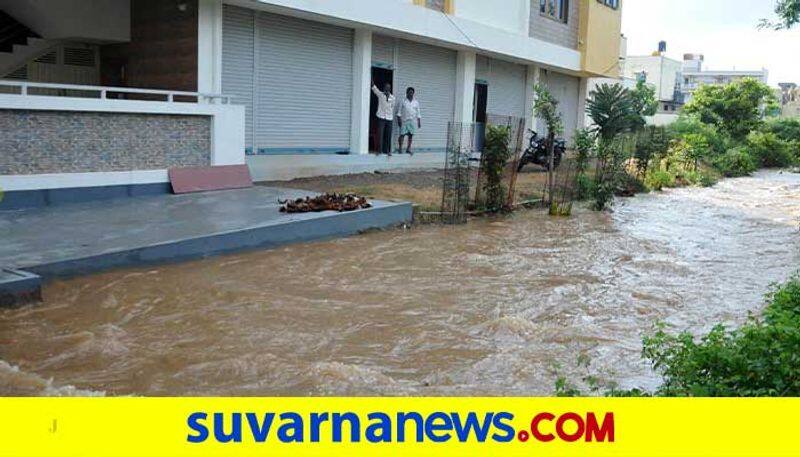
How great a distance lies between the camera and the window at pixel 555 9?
2605 centimetres

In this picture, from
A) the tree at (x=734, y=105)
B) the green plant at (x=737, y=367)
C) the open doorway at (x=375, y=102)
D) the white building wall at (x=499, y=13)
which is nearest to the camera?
the green plant at (x=737, y=367)

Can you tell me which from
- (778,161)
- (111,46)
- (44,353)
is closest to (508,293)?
(44,353)

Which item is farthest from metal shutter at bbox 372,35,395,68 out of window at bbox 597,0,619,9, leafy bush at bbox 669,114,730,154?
leafy bush at bbox 669,114,730,154

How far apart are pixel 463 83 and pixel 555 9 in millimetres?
6565

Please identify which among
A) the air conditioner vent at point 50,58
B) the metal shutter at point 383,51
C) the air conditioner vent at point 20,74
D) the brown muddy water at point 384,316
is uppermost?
the metal shutter at point 383,51

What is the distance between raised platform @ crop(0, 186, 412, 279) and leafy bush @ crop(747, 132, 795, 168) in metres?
28.0

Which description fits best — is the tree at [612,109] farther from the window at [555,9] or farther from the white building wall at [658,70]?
the white building wall at [658,70]

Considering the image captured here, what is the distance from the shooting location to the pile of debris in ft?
36.1

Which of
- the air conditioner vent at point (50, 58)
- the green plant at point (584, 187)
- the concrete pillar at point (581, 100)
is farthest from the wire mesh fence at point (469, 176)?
the concrete pillar at point (581, 100)

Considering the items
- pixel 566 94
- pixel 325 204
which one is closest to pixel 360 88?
pixel 325 204

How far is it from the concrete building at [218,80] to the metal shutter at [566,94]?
6.02 meters

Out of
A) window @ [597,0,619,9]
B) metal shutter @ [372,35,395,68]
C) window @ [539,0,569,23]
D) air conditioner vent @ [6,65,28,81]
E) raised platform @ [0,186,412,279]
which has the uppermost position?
window @ [597,0,619,9]

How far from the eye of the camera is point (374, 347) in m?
6.22

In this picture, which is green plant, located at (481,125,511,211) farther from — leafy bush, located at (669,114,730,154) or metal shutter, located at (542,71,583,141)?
leafy bush, located at (669,114,730,154)
